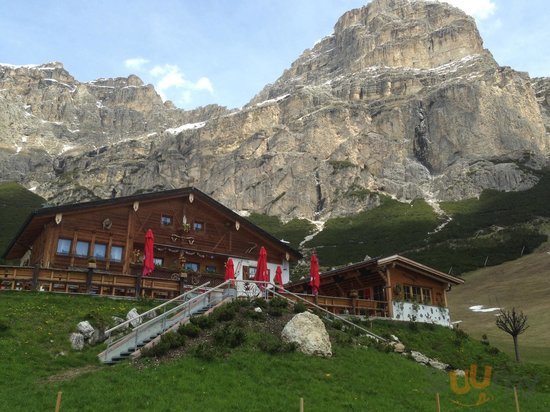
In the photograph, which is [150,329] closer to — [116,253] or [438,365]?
[438,365]

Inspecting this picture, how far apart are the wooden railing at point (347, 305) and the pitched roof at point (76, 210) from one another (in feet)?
35.6

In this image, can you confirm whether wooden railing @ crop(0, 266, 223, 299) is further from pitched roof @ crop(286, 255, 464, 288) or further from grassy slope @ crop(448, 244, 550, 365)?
grassy slope @ crop(448, 244, 550, 365)

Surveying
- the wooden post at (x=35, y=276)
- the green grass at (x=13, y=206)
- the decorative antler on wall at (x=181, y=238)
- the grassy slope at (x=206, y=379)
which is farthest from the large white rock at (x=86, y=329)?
the green grass at (x=13, y=206)

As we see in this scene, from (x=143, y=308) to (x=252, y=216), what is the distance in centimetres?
13693

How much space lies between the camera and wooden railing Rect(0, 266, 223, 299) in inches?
930

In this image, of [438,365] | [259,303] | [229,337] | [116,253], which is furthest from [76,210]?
[438,365]

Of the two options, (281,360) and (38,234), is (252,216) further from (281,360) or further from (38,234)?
(281,360)

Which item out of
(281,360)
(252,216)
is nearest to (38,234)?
(281,360)

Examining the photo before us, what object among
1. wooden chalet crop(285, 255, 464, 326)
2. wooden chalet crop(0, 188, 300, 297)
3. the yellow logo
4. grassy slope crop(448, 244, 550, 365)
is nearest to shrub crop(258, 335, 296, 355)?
the yellow logo

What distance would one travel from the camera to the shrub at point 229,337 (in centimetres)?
1831

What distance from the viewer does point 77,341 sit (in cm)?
1853

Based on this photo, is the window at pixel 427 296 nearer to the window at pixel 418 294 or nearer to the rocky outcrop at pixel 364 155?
the window at pixel 418 294

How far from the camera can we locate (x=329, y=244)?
127938mm

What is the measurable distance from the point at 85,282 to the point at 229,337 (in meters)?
9.51
